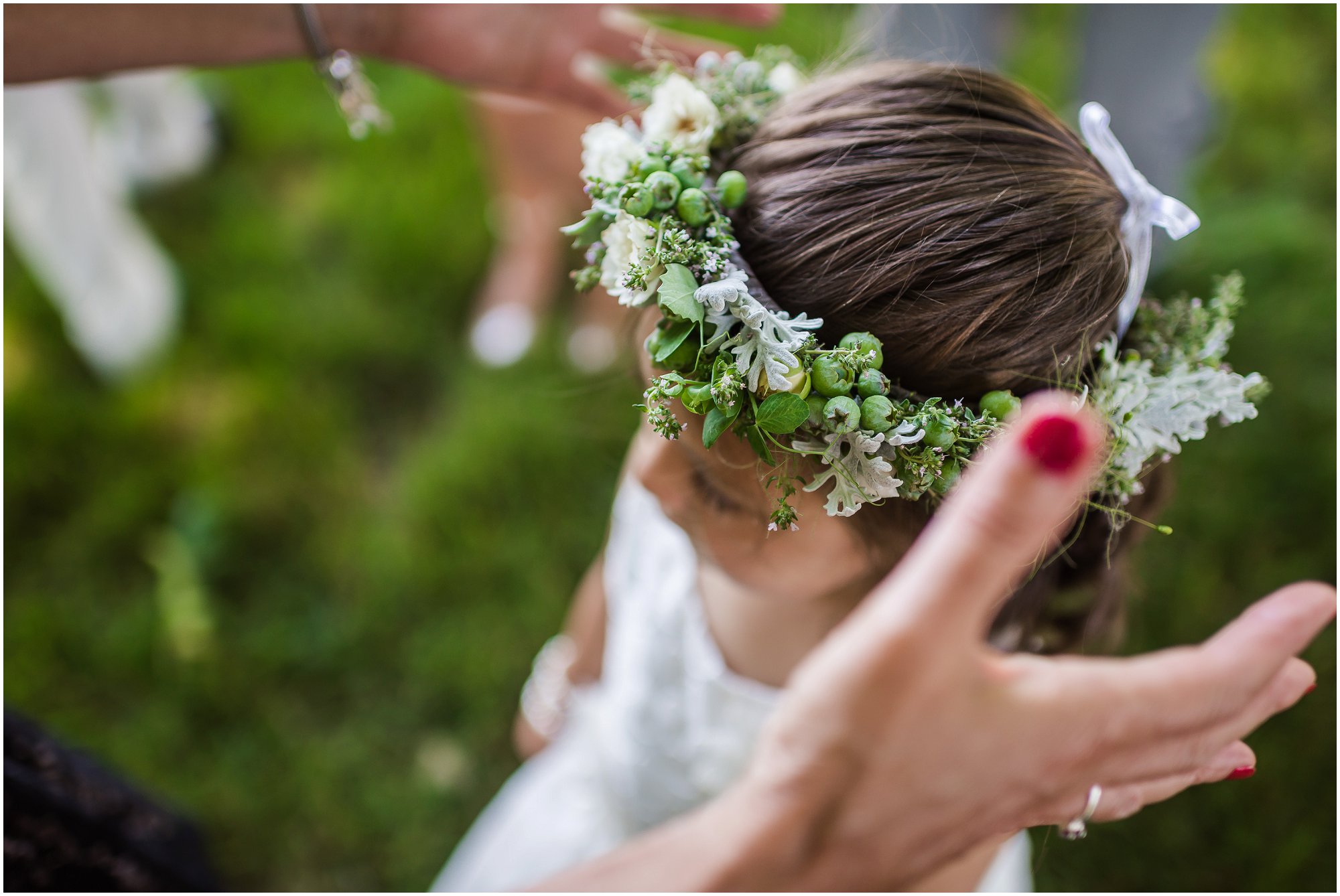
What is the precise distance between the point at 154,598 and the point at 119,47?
1508mm

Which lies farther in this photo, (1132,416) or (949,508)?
(1132,416)

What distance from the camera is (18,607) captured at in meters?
2.31

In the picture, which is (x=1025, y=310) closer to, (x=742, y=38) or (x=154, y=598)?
(x=154, y=598)

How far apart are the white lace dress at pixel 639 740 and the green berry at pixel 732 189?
0.56 meters

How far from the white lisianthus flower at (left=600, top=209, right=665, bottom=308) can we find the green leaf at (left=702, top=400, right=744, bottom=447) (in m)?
0.16

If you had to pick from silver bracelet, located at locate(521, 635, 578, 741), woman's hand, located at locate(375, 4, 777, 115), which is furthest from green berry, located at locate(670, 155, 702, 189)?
silver bracelet, located at locate(521, 635, 578, 741)

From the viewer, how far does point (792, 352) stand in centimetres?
91

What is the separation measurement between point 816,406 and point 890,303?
0.16 meters

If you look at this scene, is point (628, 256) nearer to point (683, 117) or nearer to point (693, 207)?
point (693, 207)

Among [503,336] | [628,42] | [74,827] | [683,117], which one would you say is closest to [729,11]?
[628,42]

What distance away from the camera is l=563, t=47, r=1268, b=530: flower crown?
904mm

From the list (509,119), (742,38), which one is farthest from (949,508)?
(742,38)

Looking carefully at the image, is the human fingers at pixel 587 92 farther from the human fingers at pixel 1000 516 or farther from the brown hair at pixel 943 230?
the human fingers at pixel 1000 516

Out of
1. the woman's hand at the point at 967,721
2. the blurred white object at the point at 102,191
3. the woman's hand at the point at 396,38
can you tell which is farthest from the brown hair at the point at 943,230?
the blurred white object at the point at 102,191
